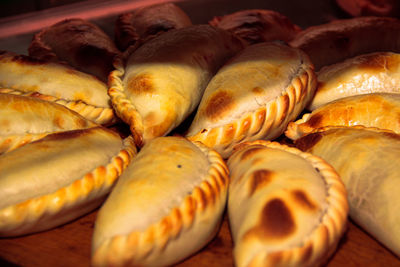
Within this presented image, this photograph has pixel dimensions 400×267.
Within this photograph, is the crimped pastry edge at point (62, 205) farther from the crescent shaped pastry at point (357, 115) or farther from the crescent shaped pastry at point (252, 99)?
the crescent shaped pastry at point (357, 115)

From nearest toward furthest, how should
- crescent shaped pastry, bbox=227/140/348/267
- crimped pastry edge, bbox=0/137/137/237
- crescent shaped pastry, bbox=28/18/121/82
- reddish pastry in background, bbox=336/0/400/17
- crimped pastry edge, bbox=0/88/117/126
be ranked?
crescent shaped pastry, bbox=227/140/348/267
crimped pastry edge, bbox=0/137/137/237
crimped pastry edge, bbox=0/88/117/126
crescent shaped pastry, bbox=28/18/121/82
reddish pastry in background, bbox=336/0/400/17

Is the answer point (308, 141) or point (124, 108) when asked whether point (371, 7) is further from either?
point (124, 108)

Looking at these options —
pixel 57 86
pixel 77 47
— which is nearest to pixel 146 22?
pixel 77 47

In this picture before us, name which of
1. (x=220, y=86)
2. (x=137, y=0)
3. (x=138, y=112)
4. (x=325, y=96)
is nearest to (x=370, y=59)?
(x=325, y=96)

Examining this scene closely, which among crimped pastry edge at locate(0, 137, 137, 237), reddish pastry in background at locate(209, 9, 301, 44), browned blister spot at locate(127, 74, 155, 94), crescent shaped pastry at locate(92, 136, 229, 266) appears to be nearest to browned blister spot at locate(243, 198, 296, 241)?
crescent shaped pastry at locate(92, 136, 229, 266)

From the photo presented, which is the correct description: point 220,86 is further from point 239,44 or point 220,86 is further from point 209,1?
point 209,1

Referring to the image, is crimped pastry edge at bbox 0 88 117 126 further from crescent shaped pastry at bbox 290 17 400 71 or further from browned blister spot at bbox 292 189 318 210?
crescent shaped pastry at bbox 290 17 400 71
